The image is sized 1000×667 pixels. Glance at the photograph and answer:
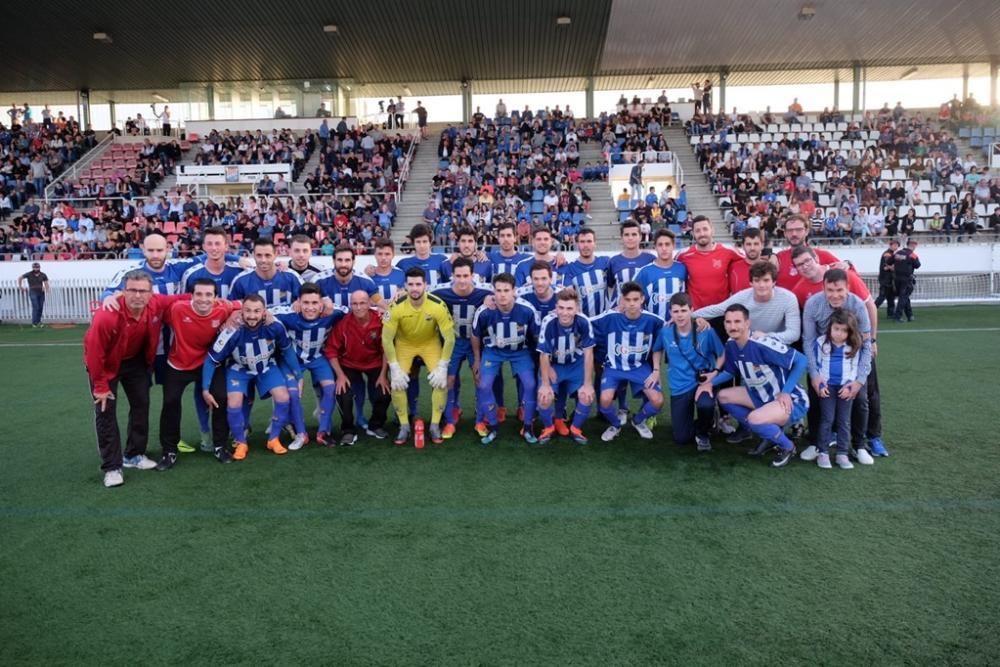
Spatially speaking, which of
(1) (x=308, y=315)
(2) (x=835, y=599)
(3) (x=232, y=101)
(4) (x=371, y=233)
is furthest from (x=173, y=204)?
(2) (x=835, y=599)

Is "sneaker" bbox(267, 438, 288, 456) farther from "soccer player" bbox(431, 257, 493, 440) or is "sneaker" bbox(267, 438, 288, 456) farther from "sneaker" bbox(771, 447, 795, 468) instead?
"sneaker" bbox(771, 447, 795, 468)

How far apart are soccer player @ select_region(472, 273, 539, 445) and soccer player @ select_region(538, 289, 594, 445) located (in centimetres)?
13

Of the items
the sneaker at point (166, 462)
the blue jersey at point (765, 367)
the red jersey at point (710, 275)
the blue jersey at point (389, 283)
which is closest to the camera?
the blue jersey at point (765, 367)

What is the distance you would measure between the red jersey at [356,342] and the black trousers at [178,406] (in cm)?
93

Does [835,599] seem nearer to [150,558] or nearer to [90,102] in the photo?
[150,558]

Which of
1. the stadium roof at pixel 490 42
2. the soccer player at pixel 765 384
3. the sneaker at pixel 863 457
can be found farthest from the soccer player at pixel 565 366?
the stadium roof at pixel 490 42

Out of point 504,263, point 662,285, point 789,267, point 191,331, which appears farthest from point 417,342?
point 789,267

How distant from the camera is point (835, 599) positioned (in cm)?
320

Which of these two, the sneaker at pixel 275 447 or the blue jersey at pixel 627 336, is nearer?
the sneaker at pixel 275 447

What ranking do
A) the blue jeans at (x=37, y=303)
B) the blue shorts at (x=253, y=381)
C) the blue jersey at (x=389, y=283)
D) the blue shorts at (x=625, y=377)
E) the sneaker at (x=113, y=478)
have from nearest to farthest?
the sneaker at (x=113, y=478), the blue shorts at (x=253, y=381), the blue shorts at (x=625, y=377), the blue jersey at (x=389, y=283), the blue jeans at (x=37, y=303)

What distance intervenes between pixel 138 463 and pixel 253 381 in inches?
41.5

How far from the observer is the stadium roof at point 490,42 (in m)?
21.0

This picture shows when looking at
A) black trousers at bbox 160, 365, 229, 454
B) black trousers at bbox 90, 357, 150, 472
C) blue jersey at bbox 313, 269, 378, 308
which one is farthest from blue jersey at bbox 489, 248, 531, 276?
black trousers at bbox 90, 357, 150, 472

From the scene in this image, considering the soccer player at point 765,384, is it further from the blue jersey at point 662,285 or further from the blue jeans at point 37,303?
the blue jeans at point 37,303
